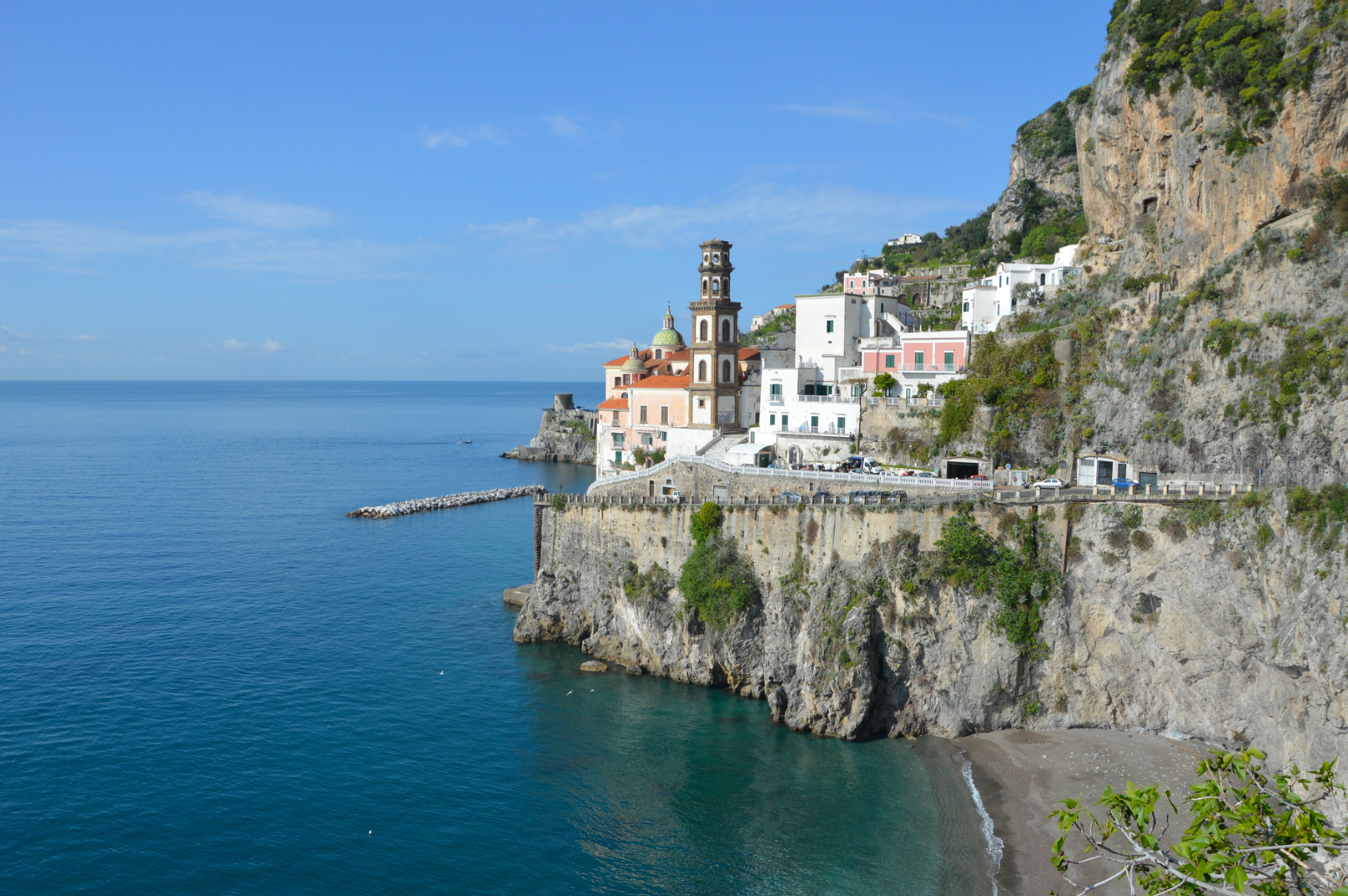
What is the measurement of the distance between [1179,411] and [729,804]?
26814 millimetres

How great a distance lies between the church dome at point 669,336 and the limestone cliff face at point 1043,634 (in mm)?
42249

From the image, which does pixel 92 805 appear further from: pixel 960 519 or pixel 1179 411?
Result: pixel 1179 411

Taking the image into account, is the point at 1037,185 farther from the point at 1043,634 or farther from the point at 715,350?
the point at 1043,634

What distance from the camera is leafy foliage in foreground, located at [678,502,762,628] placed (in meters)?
43.2

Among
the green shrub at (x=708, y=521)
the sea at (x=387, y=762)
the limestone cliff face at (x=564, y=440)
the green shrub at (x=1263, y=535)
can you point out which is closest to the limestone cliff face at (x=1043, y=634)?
the green shrub at (x=1263, y=535)

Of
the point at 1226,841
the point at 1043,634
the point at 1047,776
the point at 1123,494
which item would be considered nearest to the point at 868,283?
the point at 1123,494

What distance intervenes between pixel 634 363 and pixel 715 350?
2089 cm

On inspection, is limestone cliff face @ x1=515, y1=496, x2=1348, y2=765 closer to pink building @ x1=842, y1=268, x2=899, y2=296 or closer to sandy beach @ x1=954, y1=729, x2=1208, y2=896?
sandy beach @ x1=954, y1=729, x2=1208, y2=896

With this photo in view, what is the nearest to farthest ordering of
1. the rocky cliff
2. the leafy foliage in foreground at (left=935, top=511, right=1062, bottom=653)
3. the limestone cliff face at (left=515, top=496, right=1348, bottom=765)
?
the limestone cliff face at (left=515, top=496, right=1348, bottom=765) < the leafy foliage in foreground at (left=935, top=511, right=1062, bottom=653) < the rocky cliff

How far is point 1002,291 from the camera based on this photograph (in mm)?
64688

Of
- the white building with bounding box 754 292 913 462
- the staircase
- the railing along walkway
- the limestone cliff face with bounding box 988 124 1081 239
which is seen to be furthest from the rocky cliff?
the railing along walkway

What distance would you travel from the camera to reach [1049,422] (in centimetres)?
4700

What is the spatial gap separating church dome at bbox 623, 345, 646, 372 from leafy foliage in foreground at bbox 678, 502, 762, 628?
34.5m

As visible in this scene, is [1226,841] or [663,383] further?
[663,383]
